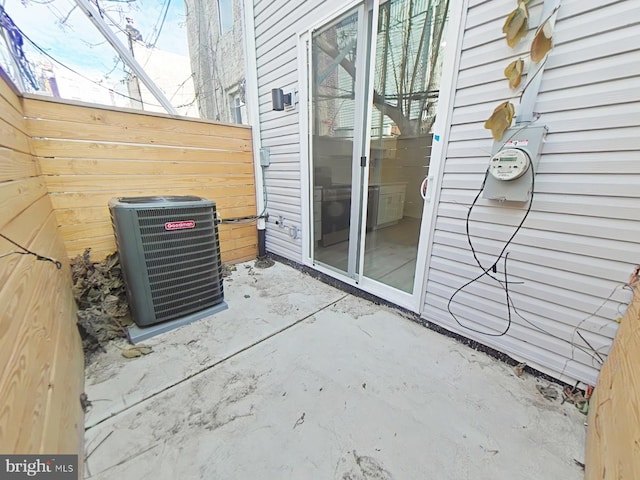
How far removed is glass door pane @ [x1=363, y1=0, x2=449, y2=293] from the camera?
1.73 meters

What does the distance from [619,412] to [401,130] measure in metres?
1.92

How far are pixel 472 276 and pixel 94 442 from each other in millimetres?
2029

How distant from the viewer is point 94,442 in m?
1.02

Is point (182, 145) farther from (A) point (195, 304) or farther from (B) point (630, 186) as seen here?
(B) point (630, 186)

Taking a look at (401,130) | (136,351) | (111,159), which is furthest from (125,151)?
(401,130)

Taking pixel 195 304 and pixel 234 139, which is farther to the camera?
pixel 234 139

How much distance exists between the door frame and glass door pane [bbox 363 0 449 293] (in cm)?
9

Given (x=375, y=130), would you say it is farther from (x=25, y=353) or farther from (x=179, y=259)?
(x=25, y=353)

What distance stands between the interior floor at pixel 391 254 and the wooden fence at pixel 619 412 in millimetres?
1056

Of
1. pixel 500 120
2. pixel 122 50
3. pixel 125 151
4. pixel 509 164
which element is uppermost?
pixel 122 50

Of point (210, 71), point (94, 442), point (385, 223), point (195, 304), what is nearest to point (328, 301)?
point (385, 223)

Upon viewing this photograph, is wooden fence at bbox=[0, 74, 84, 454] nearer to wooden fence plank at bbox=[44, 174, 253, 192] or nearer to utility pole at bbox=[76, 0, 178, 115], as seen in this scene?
wooden fence plank at bbox=[44, 174, 253, 192]

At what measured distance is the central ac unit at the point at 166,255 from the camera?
5.08 ft

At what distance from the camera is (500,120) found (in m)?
1.25
